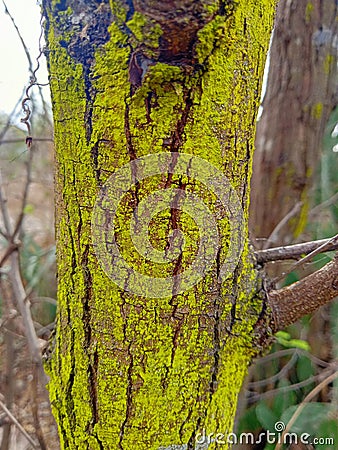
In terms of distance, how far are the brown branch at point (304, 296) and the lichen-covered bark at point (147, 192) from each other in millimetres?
29

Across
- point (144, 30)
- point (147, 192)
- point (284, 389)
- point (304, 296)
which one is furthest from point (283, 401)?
point (144, 30)

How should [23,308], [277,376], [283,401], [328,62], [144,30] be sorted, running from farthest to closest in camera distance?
[328,62]
[277,376]
[283,401]
[23,308]
[144,30]

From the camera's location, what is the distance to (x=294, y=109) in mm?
1311

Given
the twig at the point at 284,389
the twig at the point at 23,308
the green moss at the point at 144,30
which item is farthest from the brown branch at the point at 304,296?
the twig at the point at 284,389

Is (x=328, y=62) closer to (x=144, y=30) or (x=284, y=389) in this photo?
(x=284, y=389)

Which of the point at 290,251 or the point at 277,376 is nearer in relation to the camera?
the point at 290,251

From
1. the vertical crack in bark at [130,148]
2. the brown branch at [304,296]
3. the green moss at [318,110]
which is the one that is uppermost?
the green moss at [318,110]

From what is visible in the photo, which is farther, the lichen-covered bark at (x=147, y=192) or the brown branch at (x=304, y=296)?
the brown branch at (x=304, y=296)

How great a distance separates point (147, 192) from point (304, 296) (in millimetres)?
248

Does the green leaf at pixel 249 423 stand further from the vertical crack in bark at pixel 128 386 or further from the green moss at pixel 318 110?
the green moss at pixel 318 110

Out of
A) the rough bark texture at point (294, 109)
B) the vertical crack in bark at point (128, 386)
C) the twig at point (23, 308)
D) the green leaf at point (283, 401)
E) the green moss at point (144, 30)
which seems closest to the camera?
the green moss at point (144, 30)

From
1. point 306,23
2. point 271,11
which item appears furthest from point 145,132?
point 306,23

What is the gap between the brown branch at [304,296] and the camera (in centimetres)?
49

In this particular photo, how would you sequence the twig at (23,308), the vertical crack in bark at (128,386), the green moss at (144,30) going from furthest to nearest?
the twig at (23,308) → the vertical crack in bark at (128,386) → the green moss at (144,30)
